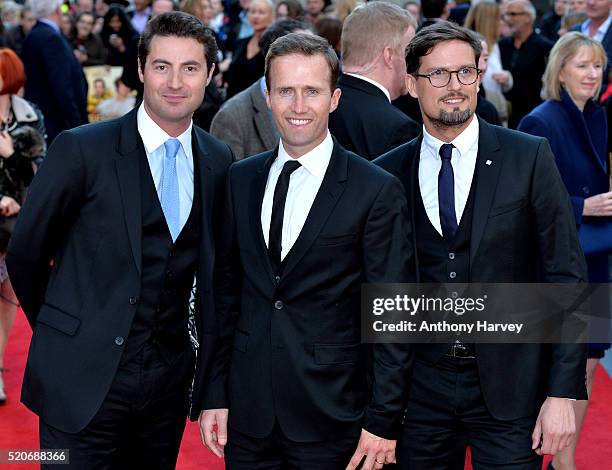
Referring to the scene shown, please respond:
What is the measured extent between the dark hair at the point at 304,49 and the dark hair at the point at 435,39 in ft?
1.08

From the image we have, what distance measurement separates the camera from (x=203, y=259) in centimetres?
304

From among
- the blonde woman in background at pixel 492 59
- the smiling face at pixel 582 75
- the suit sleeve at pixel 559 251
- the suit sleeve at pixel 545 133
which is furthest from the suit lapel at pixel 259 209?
the blonde woman in background at pixel 492 59

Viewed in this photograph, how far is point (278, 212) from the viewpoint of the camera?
291cm

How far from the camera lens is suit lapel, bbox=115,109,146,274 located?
2926mm

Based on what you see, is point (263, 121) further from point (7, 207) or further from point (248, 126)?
point (7, 207)

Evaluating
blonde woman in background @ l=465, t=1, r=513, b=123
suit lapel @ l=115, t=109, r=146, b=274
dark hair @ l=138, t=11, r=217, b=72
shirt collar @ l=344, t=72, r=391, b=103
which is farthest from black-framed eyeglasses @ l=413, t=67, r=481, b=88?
blonde woman in background @ l=465, t=1, r=513, b=123

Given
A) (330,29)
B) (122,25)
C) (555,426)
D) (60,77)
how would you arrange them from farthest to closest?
(122,25), (60,77), (330,29), (555,426)

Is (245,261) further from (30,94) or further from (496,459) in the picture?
(30,94)

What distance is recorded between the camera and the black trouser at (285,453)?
2861mm

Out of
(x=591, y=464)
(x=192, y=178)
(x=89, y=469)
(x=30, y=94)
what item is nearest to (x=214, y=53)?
(x=192, y=178)

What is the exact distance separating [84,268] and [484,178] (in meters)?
1.34

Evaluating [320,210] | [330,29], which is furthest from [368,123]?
[330,29]

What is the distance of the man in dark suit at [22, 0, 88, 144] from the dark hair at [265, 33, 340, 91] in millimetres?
5020

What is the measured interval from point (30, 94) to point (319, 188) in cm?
567
